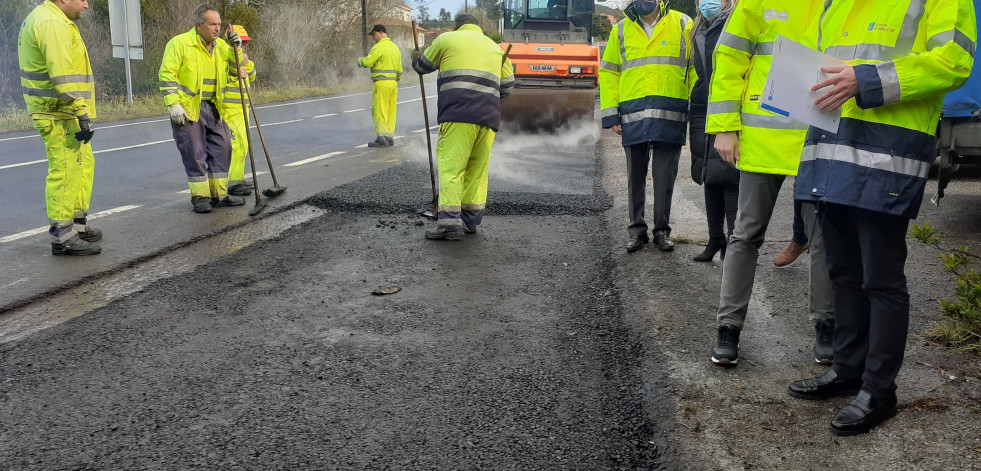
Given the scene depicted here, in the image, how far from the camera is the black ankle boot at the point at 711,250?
18.4 feet

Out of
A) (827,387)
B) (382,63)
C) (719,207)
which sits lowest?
(827,387)

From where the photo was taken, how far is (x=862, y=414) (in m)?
2.95

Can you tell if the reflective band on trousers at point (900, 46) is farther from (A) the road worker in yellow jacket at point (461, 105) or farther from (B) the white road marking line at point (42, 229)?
(B) the white road marking line at point (42, 229)

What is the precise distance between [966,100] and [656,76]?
8.23 feet

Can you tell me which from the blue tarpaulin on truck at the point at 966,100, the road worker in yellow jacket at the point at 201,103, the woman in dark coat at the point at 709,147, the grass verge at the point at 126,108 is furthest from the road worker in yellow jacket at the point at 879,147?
the grass verge at the point at 126,108

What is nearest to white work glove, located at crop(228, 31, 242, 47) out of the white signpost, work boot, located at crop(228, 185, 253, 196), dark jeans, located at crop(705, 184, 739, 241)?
work boot, located at crop(228, 185, 253, 196)

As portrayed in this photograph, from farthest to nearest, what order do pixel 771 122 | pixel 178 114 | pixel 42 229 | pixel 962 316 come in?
pixel 178 114 → pixel 42 229 → pixel 962 316 → pixel 771 122

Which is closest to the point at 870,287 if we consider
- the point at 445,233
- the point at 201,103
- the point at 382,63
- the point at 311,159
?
the point at 445,233

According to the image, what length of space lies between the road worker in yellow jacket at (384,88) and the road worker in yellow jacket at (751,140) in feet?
33.1

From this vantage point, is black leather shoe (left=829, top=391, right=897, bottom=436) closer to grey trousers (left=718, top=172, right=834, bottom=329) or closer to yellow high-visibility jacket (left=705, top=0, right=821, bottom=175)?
grey trousers (left=718, top=172, right=834, bottom=329)

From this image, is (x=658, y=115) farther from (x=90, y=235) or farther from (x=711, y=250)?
(x=90, y=235)

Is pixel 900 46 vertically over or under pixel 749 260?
over

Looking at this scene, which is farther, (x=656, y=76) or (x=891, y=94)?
(x=656, y=76)

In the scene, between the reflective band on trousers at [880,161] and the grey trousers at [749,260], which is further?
the grey trousers at [749,260]
